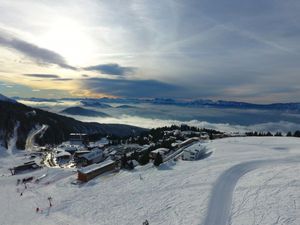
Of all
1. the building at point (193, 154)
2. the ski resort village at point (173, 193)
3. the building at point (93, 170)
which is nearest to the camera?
the ski resort village at point (173, 193)

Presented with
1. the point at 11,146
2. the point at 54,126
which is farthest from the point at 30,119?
the point at 11,146

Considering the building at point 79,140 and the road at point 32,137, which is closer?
the road at point 32,137

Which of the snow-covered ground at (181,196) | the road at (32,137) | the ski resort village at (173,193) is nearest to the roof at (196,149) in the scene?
the ski resort village at (173,193)

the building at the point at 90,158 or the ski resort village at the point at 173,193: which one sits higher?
the ski resort village at the point at 173,193

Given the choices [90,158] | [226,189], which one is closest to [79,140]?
[90,158]

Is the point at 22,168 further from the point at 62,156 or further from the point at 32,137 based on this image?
the point at 32,137

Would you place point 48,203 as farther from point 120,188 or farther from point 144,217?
point 144,217

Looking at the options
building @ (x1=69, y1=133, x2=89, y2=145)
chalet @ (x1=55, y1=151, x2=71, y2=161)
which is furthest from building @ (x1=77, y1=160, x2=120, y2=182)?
building @ (x1=69, y1=133, x2=89, y2=145)

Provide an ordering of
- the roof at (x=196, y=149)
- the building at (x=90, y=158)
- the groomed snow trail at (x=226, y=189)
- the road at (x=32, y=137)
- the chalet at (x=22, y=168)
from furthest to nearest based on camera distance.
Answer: the road at (x=32, y=137), the building at (x=90, y=158), the chalet at (x=22, y=168), the roof at (x=196, y=149), the groomed snow trail at (x=226, y=189)

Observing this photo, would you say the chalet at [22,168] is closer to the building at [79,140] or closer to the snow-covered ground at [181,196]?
the snow-covered ground at [181,196]
